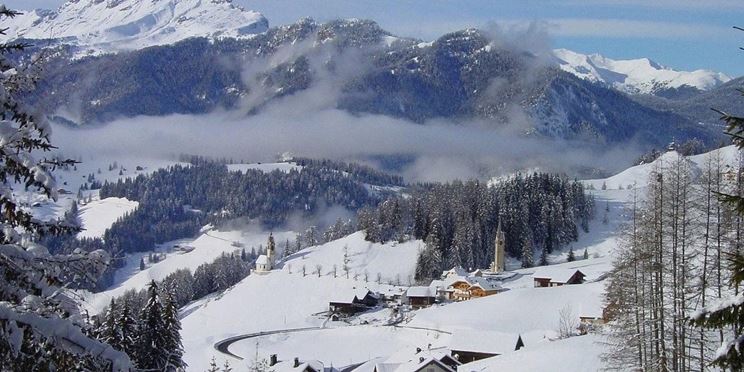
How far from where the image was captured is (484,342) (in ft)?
189

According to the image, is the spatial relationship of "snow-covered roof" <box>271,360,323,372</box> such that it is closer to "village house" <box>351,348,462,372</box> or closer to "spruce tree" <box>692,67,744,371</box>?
"village house" <box>351,348,462,372</box>

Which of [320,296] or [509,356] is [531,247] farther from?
[509,356]

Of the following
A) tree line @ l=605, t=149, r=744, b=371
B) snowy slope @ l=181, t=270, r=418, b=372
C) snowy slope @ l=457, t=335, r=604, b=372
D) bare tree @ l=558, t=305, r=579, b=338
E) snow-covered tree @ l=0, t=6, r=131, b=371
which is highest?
snow-covered tree @ l=0, t=6, r=131, b=371

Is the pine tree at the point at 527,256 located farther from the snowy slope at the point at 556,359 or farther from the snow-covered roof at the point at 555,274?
the snowy slope at the point at 556,359

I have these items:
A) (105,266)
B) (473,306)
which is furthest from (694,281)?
(473,306)

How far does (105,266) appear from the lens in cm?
879

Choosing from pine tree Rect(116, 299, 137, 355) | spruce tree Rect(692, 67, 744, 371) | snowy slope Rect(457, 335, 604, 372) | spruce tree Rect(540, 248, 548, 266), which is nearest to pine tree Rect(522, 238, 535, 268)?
spruce tree Rect(540, 248, 548, 266)

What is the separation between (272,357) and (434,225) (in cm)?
6432

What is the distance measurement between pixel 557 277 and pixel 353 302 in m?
23.8

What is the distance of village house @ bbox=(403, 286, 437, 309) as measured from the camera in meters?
93.8

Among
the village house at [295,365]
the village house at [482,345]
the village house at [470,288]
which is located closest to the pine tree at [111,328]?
the village house at [295,365]

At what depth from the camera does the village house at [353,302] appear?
95956 millimetres

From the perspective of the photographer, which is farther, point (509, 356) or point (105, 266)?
point (509, 356)

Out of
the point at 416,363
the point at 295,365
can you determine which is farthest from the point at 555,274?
the point at 416,363
